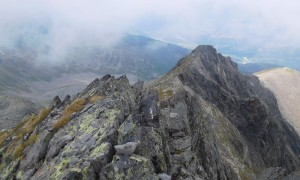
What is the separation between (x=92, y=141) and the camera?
4509 centimetres

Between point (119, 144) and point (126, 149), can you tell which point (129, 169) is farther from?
point (119, 144)

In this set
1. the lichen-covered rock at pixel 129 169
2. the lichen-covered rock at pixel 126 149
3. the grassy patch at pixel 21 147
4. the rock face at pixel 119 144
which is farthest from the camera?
the grassy patch at pixel 21 147

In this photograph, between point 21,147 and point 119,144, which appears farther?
point 21,147

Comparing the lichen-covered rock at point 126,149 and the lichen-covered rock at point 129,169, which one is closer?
the lichen-covered rock at point 129,169

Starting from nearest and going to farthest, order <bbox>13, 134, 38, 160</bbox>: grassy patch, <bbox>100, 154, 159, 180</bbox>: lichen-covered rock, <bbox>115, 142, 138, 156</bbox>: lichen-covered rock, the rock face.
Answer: <bbox>100, 154, 159, 180</bbox>: lichen-covered rock < the rock face < <bbox>115, 142, 138, 156</bbox>: lichen-covered rock < <bbox>13, 134, 38, 160</bbox>: grassy patch

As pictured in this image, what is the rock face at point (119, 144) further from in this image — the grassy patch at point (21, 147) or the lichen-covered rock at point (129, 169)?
the grassy patch at point (21, 147)

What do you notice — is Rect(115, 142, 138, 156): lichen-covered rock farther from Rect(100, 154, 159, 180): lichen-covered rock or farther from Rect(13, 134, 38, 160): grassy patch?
Rect(13, 134, 38, 160): grassy patch

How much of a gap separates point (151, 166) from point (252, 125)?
11760 cm

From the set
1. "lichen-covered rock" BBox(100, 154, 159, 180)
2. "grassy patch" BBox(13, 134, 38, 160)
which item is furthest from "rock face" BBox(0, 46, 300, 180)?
"grassy patch" BBox(13, 134, 38, 160)

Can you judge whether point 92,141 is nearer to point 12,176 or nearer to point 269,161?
point 12,176

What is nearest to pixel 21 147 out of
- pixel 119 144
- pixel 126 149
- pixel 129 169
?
pixel 119 144

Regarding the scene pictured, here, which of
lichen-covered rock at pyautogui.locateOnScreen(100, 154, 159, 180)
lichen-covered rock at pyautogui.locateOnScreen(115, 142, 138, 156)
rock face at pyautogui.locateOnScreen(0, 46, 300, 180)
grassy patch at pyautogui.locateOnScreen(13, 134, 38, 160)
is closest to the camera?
lichen-covered rock at pyautogui.locateOnScreen(100, 154, 159, 180)

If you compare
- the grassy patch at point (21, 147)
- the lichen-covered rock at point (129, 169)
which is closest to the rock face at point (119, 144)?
the lichen-covered rock at point (129, 169)

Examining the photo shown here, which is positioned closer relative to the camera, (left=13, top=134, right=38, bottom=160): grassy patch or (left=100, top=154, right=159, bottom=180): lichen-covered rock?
(left=100, top=154, right=159, bottom=180): lichen-covered rock
